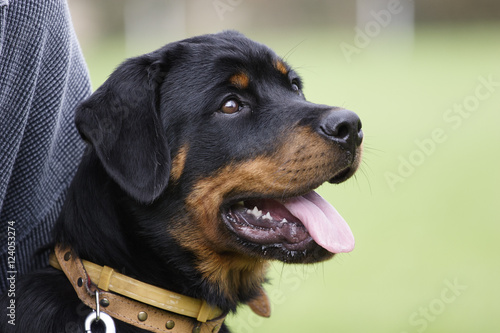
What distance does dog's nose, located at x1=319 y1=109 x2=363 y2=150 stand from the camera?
2.43 meters

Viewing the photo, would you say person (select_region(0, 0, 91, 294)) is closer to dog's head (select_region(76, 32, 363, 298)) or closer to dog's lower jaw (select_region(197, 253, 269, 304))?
dog's head (select_region(76, 32, 363, 298))

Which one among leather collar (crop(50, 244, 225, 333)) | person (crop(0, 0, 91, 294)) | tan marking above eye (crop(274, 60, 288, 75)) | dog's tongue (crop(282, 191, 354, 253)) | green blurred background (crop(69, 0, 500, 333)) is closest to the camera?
leather collar (crop(50, 244, 225, 333))

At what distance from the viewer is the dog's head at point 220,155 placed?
2451 mm

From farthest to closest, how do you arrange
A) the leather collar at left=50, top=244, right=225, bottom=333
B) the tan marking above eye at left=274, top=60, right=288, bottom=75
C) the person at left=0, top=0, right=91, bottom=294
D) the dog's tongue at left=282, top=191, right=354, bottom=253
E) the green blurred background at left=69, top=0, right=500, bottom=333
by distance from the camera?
the green blurred background at left=69, top=0, right=500, bottom=333 → the tan marking above eye at left=274, top=60, right=288, bottom=75 → the person at left=0, top=0, right=91, bottom=294 → the dog's tongue at left=282, top=191, right=354, bottom=253 → the leather collar at left=50, top=244, right=225, bottom=333

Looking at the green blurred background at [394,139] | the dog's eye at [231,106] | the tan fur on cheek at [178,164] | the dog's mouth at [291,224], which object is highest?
the dog's eye at [231,106]

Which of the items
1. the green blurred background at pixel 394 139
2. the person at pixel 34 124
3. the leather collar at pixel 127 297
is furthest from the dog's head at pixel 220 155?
the green blurred background at pixel 394 139

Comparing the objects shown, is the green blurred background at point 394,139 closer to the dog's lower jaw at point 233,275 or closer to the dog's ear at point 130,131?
the dog's lower jaw at point 233,275

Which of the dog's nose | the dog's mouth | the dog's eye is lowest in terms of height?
the dog's mouth

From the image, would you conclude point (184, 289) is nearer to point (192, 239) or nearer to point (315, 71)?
point (192, 239)

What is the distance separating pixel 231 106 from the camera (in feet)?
8.68

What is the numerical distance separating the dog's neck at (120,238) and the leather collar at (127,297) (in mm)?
50

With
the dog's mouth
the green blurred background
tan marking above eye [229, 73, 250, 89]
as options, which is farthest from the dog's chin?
the green blurred background

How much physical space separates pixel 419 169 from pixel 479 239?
2.15m

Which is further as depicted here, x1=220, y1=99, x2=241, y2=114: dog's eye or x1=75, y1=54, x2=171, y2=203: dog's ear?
x1=220, y1=99, x2=241, y2=114: dog's eye
